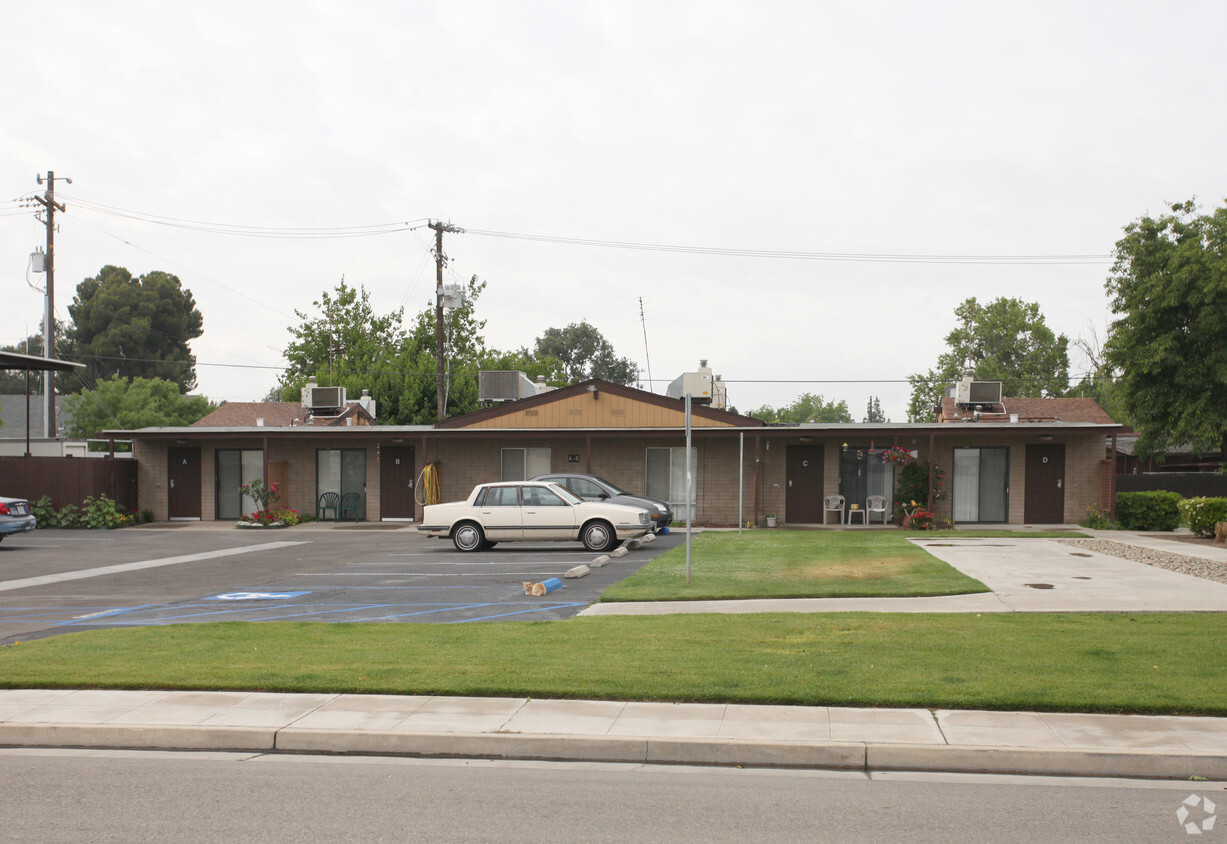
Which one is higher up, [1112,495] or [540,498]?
[540,498]

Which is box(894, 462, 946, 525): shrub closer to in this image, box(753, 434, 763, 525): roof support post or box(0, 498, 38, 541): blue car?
box(753, 434, 763, 525): roof support post

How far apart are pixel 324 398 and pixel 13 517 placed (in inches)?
533

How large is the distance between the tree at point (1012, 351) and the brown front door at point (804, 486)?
3871 centimetres

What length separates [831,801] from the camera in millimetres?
5578

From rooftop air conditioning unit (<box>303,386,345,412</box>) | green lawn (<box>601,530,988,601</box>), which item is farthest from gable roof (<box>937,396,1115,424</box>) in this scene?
rooftop air conditioning unit (<box>303,386,345,412</box>)

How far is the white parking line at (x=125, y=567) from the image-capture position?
15508mm

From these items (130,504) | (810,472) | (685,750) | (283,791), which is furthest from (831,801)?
(130,504)

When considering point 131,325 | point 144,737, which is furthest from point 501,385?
point 131,325

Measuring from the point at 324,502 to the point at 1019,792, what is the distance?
27.0 metres

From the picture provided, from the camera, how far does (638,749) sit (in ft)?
21.2

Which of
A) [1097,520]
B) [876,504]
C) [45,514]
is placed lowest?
[45,514]

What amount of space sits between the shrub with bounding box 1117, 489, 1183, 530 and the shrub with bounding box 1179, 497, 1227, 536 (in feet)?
10.7

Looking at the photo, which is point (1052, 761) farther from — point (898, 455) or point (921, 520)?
point (898, 455)

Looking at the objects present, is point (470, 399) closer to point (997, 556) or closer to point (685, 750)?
point (997, 556)
